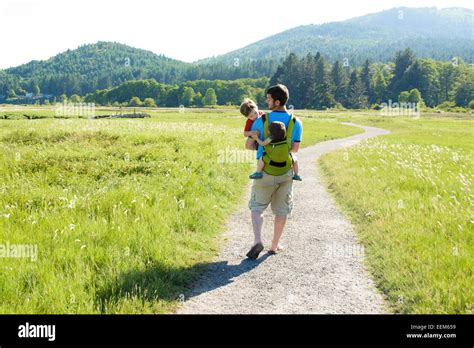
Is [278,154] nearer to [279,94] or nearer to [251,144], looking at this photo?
[251,144]

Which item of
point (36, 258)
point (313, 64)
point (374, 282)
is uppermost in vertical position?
point (313, 64)

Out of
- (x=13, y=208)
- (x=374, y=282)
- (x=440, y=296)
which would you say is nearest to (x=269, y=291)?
(x=374, y=282)

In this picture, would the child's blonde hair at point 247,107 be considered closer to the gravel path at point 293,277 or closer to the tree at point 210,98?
the gravel path at point 293,277

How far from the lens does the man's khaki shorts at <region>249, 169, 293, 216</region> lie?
7.14 meters

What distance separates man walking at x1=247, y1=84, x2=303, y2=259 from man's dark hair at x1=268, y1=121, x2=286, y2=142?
218 millimetres

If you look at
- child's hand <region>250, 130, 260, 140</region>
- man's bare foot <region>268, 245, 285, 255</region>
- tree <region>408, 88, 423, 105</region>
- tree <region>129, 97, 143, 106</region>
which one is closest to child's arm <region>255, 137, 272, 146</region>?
child's hand <region>250, 130, 260, 140</region>

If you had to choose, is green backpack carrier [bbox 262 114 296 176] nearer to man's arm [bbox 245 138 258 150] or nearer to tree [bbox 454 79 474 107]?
man's arm [bbox 245 138 258 150]

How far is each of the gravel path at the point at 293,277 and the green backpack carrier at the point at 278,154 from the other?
169cm

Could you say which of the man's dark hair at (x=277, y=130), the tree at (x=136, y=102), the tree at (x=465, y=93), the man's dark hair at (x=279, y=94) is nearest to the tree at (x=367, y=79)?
the tree at (x=465, y=93)

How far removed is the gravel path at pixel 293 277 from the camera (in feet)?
17.7
